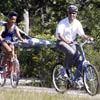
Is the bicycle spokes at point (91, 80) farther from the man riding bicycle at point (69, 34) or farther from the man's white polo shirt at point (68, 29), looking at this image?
the man's white polo shirt at point (68, 29)

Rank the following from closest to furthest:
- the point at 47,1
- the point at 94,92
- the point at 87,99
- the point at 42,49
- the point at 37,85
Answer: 1. the point at 87,99
2. the point at 94,92
3. the point at 37,85
4. the point at 42,49
5. the point at 47,1

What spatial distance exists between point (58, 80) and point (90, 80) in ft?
4.11

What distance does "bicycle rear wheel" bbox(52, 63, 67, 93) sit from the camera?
967 cm

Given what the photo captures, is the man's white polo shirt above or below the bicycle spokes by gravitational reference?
above

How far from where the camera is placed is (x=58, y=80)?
9.94 metres

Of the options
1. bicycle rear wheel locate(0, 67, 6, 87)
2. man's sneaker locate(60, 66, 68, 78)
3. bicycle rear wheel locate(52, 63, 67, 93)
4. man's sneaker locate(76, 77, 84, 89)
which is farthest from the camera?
bicycle rear wheel locate(0, 67, 6, 87)

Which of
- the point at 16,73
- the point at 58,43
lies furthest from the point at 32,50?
the point at 58,43

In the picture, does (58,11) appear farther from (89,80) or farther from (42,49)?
(89,80)

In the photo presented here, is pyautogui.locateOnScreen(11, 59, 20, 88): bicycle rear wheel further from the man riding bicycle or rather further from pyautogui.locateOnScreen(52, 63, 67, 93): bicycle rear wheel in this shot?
the man riding bicycle

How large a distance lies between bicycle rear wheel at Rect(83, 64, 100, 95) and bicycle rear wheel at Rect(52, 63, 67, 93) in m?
0.76

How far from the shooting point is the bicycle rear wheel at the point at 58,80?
967cm

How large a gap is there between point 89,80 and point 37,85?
303 centimetres

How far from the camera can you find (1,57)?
11.0 metres

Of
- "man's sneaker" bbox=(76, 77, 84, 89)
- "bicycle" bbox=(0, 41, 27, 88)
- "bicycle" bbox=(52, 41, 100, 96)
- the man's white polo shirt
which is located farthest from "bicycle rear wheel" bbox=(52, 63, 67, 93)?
"bicycle" bbox=(0, 41, 27, 88)
